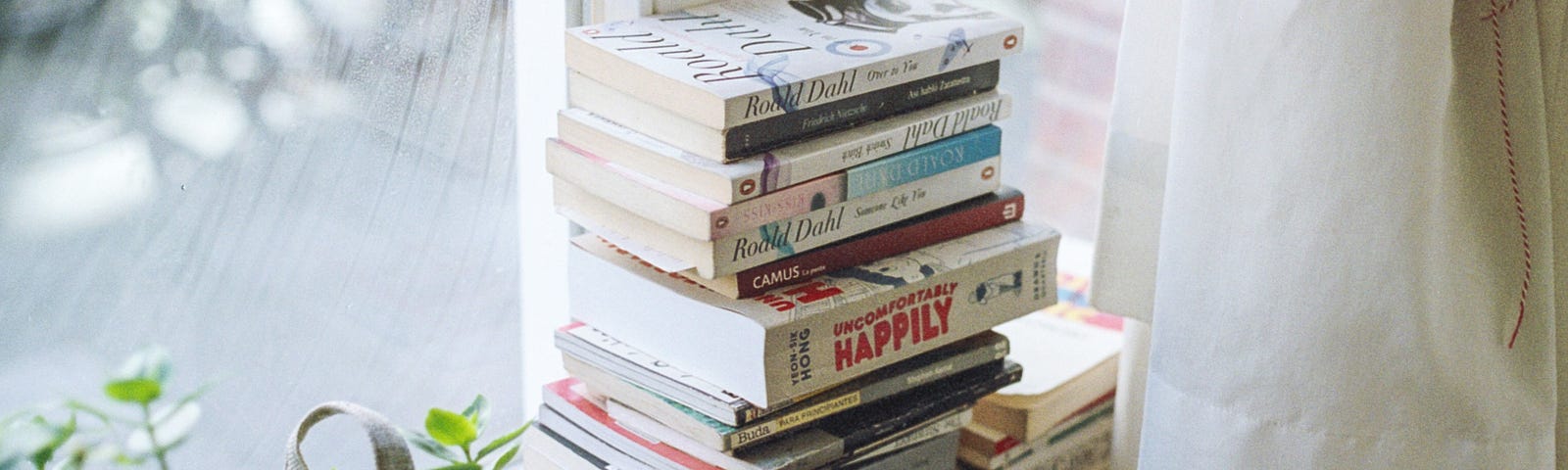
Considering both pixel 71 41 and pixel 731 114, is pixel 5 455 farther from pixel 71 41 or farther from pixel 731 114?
pixel 731 114

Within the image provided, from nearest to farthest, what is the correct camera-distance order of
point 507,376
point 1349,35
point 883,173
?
point 1349,35 → point 883,173 → point 507,376

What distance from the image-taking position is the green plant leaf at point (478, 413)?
0.98 metres

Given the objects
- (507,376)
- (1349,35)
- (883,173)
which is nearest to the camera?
(1349,35)

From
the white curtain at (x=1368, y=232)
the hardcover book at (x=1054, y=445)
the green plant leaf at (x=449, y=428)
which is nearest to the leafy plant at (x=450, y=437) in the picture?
the green plant leaf at (x=449, y=428)

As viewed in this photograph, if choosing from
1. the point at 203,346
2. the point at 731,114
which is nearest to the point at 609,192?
the point at 731,114

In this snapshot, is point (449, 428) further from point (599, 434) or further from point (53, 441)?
point (53, 441)

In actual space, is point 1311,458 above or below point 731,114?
below

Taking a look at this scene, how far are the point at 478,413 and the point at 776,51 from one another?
32 centimetres

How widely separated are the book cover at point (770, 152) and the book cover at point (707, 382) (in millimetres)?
130

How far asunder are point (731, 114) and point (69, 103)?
0.39 m

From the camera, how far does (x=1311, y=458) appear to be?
34.7 inches

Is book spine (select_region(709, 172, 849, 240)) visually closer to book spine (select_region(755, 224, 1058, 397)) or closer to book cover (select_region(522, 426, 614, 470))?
book spine (select_region(755, 224, 1058, 397))

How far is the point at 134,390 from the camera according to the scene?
2.90ft

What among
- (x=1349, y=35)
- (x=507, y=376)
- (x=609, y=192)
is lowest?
(x=507, y=376)
